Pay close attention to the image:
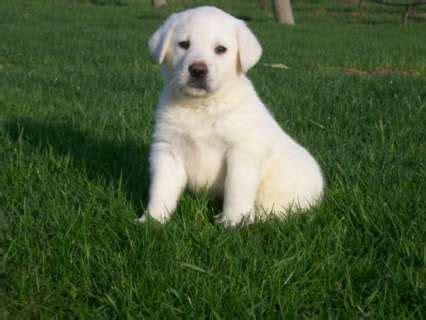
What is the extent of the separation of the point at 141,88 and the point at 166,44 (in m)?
4.12

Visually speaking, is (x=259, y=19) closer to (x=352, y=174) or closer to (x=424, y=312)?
(x=352, y=174)

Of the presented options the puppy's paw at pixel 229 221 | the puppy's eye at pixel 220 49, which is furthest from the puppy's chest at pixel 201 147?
the puppy's eye at pixel 220 49

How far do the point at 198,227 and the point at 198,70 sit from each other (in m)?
0.77

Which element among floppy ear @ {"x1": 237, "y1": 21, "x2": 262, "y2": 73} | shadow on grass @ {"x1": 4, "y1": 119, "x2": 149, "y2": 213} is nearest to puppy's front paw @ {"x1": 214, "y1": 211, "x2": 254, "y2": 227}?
A: shadow on grass @ {"x1": 4, "y1": 119, "x2": 149, "y2": 213}

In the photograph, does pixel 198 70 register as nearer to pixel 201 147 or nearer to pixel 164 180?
pixel 201 147

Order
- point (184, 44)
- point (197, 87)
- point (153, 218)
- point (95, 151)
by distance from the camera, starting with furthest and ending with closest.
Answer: point (95, 151)
point (184, 44)
point (197, 87)
point (153, 218)

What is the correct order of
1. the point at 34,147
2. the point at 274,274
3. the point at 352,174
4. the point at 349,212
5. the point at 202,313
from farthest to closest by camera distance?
the point at 34,147, the point at 352,174, the point at 349,212, the point at 274,274, the point at 202,313

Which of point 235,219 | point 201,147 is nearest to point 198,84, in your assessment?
point 201,147

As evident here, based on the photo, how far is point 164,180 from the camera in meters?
3.24

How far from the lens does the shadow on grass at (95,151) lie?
381 centimetres

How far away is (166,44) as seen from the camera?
336 centimetres

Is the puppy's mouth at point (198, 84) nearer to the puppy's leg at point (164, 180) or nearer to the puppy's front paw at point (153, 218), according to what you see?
the puppy's leg at point (164, 180)

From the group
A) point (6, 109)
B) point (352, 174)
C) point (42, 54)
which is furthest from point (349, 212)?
point (42, 54)

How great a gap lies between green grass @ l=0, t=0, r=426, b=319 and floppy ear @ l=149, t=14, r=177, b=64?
2.51 ft
